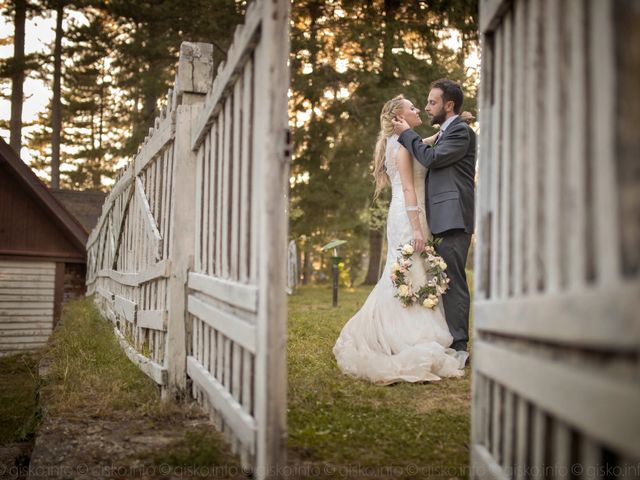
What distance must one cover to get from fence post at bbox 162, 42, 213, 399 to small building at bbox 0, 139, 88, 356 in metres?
10.7

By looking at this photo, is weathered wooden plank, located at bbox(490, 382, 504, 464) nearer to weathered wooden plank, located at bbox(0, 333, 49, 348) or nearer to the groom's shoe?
the groom's shoe

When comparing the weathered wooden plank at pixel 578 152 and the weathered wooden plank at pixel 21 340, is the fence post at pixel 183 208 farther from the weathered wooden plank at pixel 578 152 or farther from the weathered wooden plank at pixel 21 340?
the weathered wooden plank at pixel 21 340

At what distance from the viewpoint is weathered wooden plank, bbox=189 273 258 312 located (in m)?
2.35

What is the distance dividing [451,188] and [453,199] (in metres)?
0.09

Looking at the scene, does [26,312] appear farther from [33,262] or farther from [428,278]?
[428,278]

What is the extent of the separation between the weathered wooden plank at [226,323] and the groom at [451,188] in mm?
2249

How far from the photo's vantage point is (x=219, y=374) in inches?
120

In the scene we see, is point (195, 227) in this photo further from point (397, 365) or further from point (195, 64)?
point (397, 365)

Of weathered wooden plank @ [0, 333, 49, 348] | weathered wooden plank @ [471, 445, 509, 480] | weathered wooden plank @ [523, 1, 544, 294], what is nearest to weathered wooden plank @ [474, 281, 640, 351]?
weathered wooden plank @ [523, 1, 544, 294]

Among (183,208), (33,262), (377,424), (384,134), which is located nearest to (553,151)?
(377,424)

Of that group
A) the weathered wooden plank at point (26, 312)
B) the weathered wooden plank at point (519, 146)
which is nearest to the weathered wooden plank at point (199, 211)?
the weathered wooden plank at point (519, 146)

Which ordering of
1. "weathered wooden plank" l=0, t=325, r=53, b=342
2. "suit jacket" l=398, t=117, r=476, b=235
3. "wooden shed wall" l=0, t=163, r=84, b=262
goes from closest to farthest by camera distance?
1. "suit jacket" l=398, t=117, r=476, b=235
2. "wooden shed wall" l=0, t=163, r=84, b=262
3. "weathered wooden plank" l=0, t=325, r=53, b=342

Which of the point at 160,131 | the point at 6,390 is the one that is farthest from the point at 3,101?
the point at 160,131

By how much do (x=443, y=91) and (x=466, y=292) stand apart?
1749mm
